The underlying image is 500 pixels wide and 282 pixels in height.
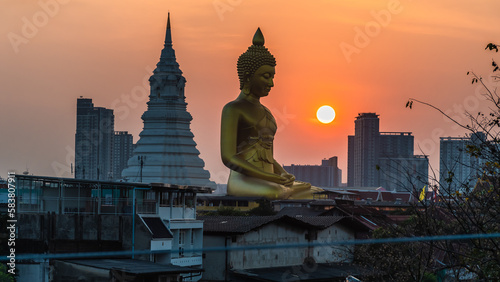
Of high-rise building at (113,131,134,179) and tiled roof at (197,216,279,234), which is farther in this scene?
high-rise building at (113,131,134,179)

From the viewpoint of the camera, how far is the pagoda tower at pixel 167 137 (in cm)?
6705

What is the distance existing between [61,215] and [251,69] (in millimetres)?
24387

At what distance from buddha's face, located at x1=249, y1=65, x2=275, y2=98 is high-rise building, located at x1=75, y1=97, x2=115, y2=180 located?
74.4 metres

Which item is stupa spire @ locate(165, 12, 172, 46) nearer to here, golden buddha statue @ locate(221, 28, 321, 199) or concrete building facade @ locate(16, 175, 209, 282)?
golden buddha statue @ locate(221, 28, 321, 199)

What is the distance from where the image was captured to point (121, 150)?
13538 centimetres

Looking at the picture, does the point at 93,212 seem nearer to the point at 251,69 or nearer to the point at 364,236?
the point at 364,236

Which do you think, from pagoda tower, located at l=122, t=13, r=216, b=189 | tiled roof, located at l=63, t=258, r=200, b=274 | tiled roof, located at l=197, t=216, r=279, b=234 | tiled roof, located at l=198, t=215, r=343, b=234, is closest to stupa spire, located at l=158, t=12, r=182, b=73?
pagoda tower, located at l=122, t=13, r=216, b=189

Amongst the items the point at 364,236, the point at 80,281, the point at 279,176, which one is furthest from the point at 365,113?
the point at 80,281

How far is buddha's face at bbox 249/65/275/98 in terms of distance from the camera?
45.9m

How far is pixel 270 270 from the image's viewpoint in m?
26.6

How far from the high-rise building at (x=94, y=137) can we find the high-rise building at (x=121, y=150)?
112 inches

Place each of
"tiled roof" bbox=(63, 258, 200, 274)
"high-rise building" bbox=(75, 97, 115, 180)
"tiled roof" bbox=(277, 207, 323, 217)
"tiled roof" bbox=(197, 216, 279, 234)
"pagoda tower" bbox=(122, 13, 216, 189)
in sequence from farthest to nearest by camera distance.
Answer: "high-rise building" bbox=(75, 97, 115, 180) → "pagoda tower" bbox=(122, 13, 216, 189) → "tiled roof" bbox=(277, 207, 323, 217) → "tiled roof" bbox=(197, 216, 279, 234) → "tiled roof" bbox=(63, 258, 200, 274)

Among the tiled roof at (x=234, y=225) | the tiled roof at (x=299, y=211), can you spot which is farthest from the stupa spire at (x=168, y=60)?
the tiled roof at (x=234, y=225)

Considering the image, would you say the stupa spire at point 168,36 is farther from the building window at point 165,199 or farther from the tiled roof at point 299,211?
the building window at point 165,199
